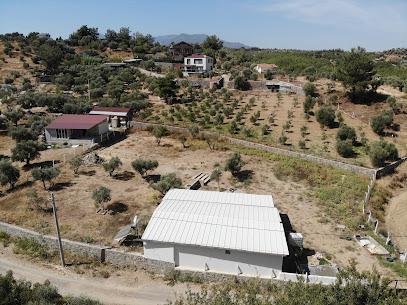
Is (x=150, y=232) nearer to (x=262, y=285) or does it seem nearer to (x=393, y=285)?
(x=262, y=285)

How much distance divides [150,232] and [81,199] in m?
10.7

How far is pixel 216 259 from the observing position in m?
23.0

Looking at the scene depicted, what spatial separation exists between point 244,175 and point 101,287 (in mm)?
19224

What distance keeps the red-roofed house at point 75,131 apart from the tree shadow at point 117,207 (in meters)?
16.8

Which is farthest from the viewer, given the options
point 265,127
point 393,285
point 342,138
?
point 265,127

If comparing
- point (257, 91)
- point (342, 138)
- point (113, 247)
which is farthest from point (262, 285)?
point (257, 91)

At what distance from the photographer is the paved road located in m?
21.1

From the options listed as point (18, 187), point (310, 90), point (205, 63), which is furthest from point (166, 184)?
point (205, 63)

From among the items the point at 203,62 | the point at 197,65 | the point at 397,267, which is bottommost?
the point at 397,267

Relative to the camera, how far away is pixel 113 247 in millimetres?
25312

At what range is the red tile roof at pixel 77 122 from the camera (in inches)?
1797

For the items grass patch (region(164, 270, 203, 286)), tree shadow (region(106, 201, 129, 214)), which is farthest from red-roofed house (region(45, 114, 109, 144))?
grass patch (region(164, 270, 203, 286))

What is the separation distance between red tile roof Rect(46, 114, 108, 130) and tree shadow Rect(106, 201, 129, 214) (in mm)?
16888

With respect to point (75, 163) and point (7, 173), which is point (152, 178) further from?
point (7, 173)
